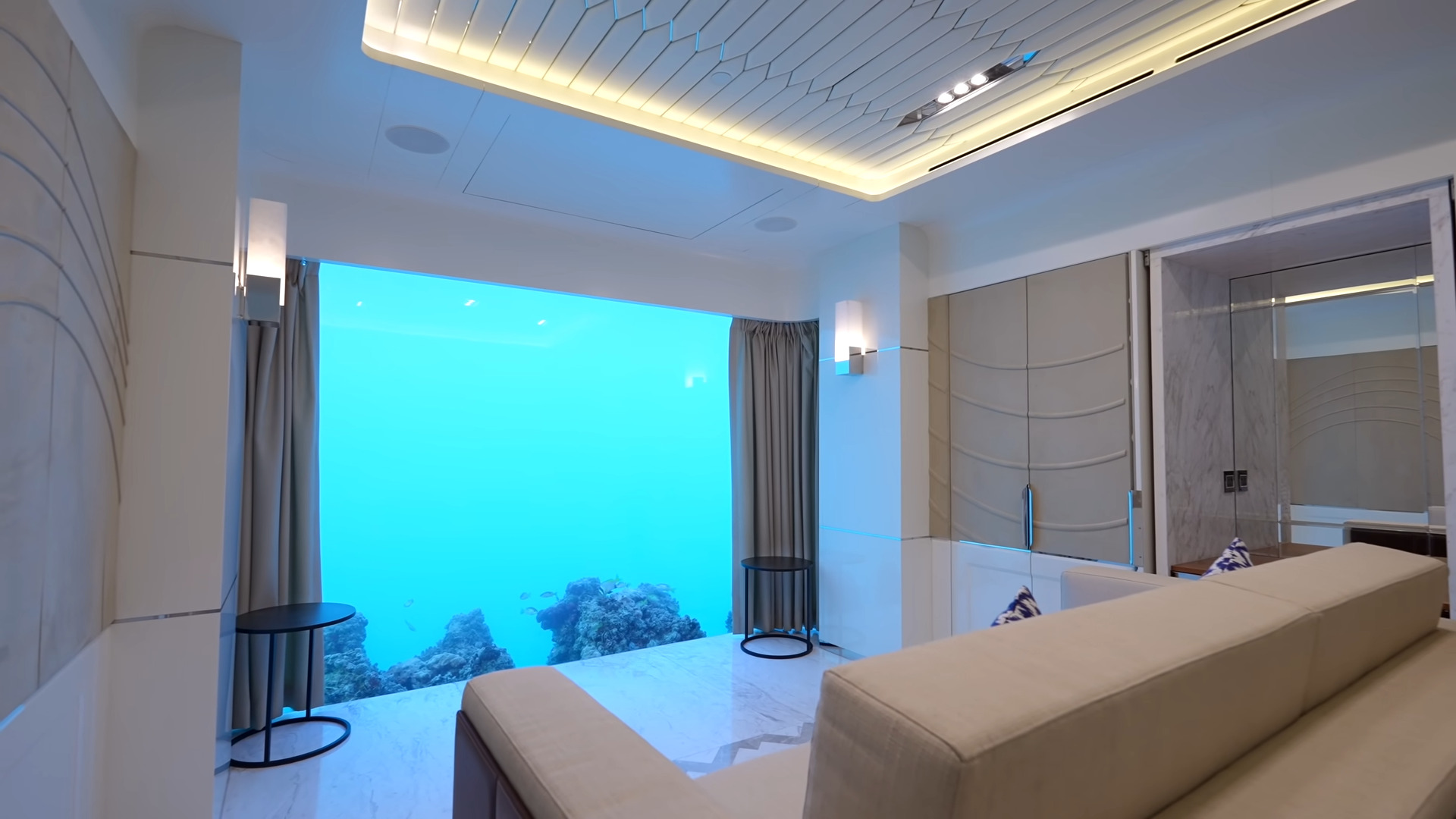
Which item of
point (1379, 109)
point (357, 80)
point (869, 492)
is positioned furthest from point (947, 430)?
point (357, 80)

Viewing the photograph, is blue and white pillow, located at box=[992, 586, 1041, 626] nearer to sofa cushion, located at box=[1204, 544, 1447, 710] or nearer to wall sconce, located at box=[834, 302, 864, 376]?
sofa cushion, located at box=[1204, 544, 1447, 710]

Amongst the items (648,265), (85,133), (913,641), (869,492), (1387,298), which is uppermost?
(648,265)

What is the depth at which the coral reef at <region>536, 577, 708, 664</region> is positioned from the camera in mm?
4707

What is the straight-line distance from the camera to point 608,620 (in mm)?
4816

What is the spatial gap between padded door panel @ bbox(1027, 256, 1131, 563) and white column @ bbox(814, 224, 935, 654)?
0.66 metres

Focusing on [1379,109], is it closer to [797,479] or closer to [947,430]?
[947,430]

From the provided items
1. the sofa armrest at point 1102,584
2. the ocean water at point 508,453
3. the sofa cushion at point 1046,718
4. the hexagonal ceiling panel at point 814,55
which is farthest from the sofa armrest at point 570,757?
the ocean water at point 508,453

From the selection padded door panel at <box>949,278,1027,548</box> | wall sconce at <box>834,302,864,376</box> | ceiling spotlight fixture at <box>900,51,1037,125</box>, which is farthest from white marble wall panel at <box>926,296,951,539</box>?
ceiling spotlight fixture at <box>900,51,1037,125</box>

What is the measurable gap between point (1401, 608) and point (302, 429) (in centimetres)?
405

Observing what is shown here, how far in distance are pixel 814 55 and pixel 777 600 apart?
11.8 ft

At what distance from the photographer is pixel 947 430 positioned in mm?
3979

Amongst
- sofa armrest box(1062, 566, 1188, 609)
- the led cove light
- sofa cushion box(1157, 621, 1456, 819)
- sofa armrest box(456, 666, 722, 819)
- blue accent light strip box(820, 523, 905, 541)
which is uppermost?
the led cove light

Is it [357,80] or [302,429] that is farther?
[302,429]

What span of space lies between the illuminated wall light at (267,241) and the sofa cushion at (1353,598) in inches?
118
